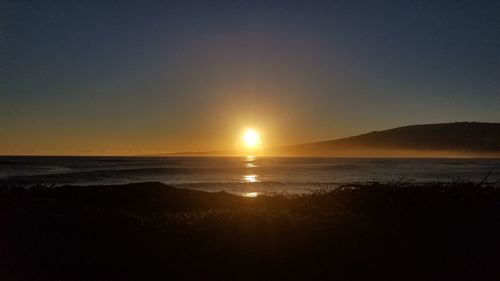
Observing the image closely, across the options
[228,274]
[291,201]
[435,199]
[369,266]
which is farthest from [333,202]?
[228,274]

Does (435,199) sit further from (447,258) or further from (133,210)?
(133,210)

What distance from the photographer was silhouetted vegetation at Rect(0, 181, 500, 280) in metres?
5.57

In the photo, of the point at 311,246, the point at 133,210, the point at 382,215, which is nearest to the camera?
the point at 311,246

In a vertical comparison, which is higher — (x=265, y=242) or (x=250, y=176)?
(x=265, y=242)

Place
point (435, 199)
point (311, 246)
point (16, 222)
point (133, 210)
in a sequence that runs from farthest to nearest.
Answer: point (133, 210) < point (435, 199) < point (16, 222) < point (311, 246)

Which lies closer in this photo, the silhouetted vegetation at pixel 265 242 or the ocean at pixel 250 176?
the silhouetted vegetation at pixel 265 242

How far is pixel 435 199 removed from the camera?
25.6ft

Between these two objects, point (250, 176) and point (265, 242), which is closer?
point (265, 242)

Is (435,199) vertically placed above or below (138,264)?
above

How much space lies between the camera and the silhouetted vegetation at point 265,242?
5.57 m

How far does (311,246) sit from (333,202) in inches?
82.6

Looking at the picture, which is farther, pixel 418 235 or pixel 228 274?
pixel 418 235

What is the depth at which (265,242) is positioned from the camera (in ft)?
20.0

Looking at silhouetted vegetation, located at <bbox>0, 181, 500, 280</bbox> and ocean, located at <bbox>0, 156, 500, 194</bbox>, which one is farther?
ocean, located at <bbox>0, 156, 500, 194</bbox>
